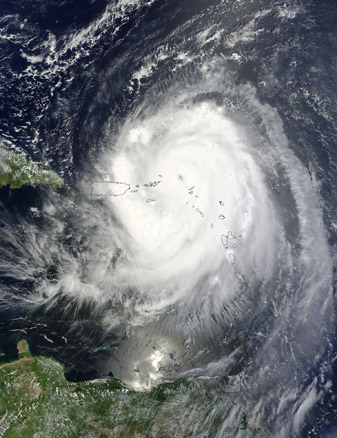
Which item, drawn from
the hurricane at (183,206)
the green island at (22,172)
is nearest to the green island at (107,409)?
the hurricane at (183,206)

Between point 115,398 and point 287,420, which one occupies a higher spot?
point 287,420

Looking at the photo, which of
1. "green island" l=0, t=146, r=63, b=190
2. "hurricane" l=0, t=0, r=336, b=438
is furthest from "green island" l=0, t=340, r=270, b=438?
"green island" l=0, t=146, r=63, b=190

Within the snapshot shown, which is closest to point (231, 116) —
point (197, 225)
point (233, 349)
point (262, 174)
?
point (262, 174)

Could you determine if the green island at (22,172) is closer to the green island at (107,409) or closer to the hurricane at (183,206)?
the hurricane at (183,206)

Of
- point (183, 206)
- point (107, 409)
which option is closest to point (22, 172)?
point (183, 206)

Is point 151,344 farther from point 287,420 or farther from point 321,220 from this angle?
point 321,220

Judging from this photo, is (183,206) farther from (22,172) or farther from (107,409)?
(107,409)
